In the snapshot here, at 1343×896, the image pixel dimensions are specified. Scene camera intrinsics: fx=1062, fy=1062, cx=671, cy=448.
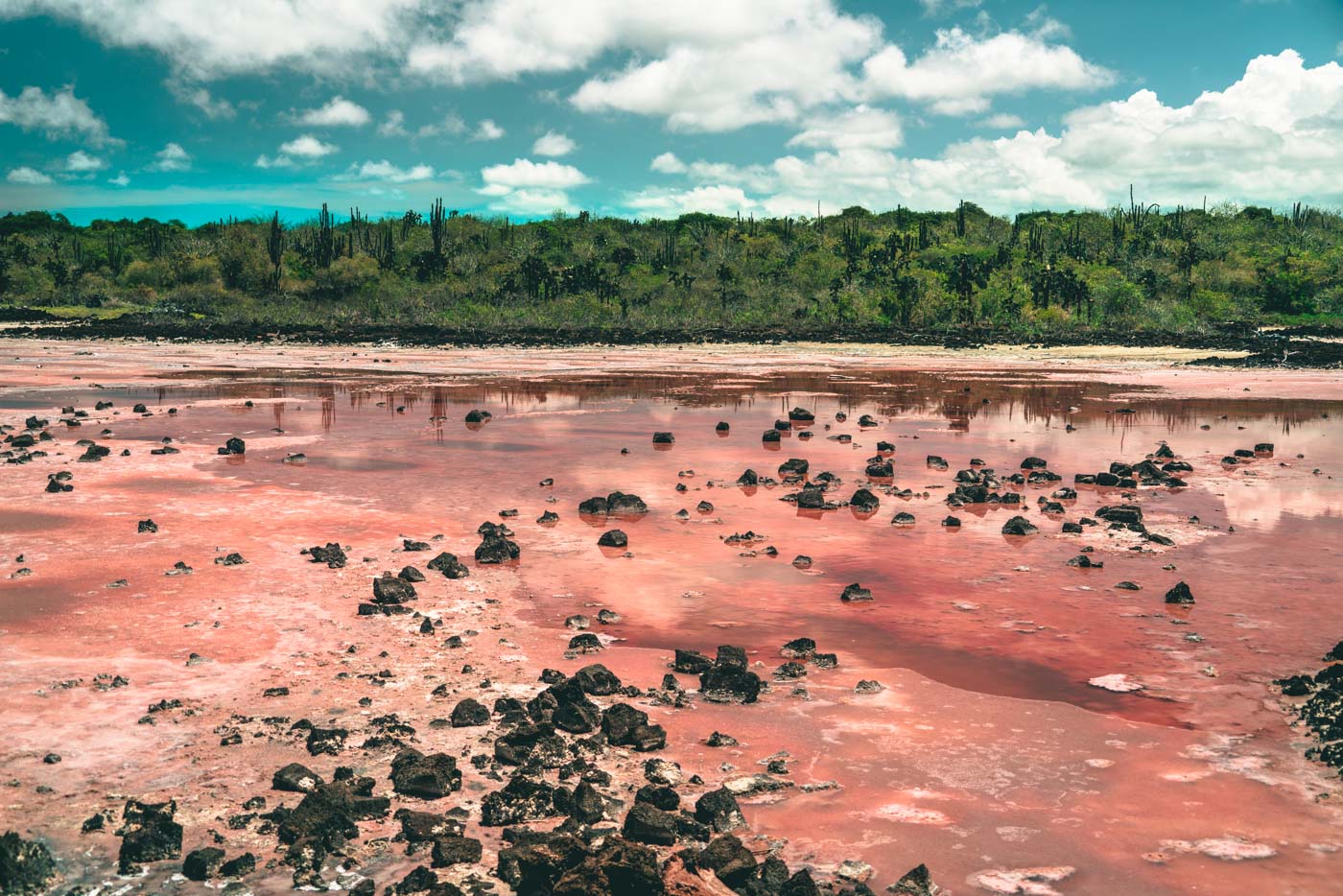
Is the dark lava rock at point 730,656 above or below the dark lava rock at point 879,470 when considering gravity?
below

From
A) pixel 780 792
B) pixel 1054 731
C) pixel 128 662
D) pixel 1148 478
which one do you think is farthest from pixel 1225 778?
pixel 1148 478

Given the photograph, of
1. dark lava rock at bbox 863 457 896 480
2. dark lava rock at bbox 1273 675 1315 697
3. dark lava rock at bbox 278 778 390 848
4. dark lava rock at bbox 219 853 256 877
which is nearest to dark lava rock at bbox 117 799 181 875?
dark lava rock at bbox 219 853 256 877

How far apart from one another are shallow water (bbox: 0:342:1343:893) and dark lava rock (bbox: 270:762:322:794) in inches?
8.4

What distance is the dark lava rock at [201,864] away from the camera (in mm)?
5441

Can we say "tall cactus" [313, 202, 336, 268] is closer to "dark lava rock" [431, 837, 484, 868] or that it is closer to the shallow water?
the shallow water

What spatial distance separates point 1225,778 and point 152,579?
10.2m

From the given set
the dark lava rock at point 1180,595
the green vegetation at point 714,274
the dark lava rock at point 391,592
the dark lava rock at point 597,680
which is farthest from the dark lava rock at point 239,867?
the green vegetation at point 714,274

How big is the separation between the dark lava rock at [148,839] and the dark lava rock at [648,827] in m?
2.40

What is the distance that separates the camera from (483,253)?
102938 mm

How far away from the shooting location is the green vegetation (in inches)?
3157

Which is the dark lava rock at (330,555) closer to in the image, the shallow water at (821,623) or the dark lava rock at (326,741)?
the shallow water at (821,623)

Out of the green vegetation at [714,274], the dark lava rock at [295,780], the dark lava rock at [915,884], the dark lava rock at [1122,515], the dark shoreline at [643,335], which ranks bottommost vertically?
the dark lava rock at [915,884]

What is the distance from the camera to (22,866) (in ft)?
17.2

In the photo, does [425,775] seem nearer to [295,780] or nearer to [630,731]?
[295,780]
